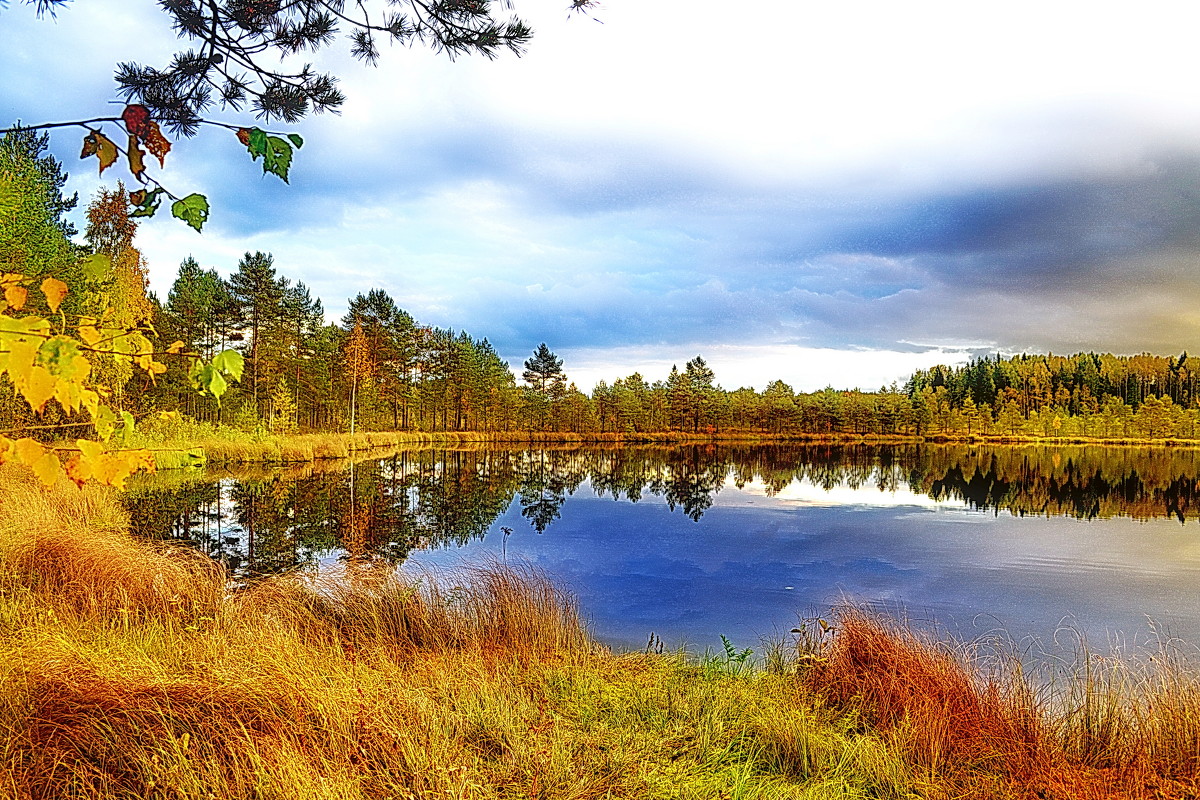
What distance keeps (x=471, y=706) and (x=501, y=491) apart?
21716 millimetres

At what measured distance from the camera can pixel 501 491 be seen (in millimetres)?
26281

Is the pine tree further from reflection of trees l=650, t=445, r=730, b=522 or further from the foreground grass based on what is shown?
the foreground grass

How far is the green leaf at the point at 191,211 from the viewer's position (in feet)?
6.35

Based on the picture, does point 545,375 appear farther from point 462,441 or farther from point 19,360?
point 19,360

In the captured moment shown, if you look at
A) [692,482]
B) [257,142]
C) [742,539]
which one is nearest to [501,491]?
[692,482]

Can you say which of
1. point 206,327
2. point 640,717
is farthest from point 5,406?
point 206,327

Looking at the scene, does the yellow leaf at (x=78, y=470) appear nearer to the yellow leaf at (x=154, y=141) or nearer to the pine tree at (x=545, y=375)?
the yellow leaf at (x=154, y=141)

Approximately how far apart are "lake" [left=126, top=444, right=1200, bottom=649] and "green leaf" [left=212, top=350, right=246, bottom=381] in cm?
767

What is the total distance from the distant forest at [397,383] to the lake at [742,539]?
477 cm

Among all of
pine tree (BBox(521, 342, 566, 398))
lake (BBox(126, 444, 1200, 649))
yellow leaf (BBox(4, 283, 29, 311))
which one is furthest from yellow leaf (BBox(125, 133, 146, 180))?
pine tree (BBox(521, 342, 566, 398))

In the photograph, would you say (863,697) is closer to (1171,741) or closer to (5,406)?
(1171,741)

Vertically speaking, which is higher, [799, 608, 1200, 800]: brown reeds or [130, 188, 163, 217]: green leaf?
[130, 188, 163, 217]: green leaf

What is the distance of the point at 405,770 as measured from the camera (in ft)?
11.8

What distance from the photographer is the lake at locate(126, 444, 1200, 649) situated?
1072cm
